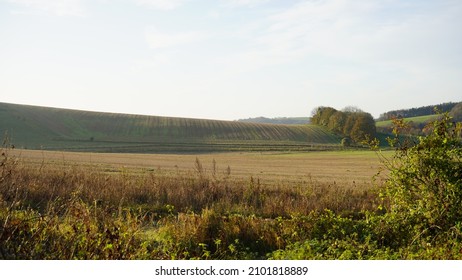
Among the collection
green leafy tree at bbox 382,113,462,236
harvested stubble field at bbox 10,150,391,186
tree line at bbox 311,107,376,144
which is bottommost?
harvested stubble field at bbox 10,150,391,186

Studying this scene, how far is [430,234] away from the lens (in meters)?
8.90

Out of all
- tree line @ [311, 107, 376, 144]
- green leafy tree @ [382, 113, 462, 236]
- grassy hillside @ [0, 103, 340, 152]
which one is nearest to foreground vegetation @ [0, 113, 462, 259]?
green leafy tree @ [382, 113, 462, 236]

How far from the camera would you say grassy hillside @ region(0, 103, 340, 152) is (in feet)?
215

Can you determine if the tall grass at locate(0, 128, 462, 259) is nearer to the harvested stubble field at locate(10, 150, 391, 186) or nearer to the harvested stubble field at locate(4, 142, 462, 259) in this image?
the harvested stubble field at locate(4, 142, 462, 259)

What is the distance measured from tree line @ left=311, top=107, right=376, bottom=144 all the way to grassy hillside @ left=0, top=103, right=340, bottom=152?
6.84 feet

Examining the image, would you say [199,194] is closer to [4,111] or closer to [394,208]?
[394,208]

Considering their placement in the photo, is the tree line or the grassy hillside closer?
the grassy hillside

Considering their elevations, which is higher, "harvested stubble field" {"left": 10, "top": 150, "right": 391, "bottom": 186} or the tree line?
the tree line

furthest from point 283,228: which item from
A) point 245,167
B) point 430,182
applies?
point 245,167

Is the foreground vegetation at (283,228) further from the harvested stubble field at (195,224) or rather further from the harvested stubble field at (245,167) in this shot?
the harvested stubble field at (245,167)

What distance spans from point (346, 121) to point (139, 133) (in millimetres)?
38553

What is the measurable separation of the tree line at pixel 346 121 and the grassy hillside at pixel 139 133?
6.84ft

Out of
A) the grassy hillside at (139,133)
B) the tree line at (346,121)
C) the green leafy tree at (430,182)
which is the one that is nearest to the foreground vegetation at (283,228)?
the green leafy tree at (430,182)

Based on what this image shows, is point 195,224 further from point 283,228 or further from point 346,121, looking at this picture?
point 346,121
